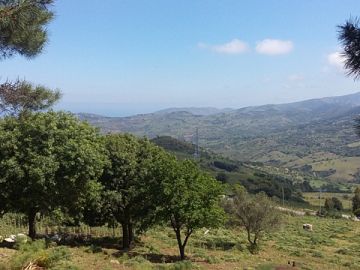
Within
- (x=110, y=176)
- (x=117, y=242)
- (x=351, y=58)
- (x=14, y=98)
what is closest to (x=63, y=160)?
(x=110, y=176)

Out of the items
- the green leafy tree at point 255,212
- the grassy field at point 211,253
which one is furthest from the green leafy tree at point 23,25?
the green leafy tree at point 255,212

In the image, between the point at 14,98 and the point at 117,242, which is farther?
the point at 117,242

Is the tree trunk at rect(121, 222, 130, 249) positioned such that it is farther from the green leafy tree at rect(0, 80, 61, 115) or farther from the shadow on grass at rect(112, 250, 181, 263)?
the green leafy tree at rect(0, 80, 61, 115)

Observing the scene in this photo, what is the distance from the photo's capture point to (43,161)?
21.2 m

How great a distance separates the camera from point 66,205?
24375 mm

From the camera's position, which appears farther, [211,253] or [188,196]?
[211,253]

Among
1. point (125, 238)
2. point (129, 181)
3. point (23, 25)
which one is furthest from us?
point (125, 238)

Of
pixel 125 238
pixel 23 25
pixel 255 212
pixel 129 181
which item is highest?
pixel 23 25

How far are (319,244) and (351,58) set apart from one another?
38.6 metres

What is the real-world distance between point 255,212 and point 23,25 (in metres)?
29.4

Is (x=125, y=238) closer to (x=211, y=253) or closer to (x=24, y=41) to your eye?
(x=211, y=253)

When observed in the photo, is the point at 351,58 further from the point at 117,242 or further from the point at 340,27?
the point at 117,242

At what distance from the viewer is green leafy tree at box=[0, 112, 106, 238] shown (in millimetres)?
21359

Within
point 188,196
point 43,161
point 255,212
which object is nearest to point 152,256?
point 188,196
